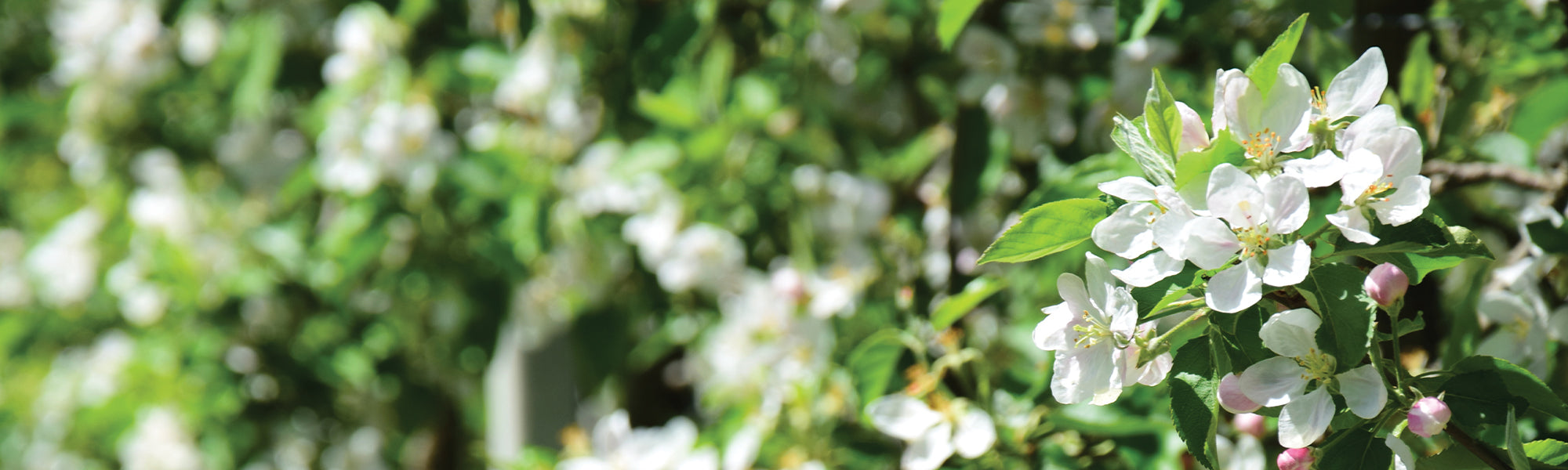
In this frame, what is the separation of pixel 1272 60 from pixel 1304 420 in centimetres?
17

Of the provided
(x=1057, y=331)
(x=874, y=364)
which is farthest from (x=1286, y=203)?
(x=874, y=364)

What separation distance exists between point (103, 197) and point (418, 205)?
0.80 metres

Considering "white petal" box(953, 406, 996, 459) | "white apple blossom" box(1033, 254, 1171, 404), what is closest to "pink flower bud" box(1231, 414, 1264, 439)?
"white petal" box(953, 406, 996, 459)

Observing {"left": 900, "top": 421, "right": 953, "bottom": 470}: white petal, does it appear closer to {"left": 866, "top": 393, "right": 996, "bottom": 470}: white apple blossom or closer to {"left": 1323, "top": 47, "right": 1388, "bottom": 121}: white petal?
{"left": 866, "top": 393, "right": 996, "bottom": 470}: white apple blossom

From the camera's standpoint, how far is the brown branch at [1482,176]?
80 cm

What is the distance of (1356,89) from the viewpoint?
1.73 ft

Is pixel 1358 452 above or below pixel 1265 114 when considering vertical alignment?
below

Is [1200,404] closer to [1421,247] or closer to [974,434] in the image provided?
[1421,247]

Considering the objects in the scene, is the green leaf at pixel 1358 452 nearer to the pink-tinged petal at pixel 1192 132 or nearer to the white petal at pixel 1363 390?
the white petal at pixel 1363 390

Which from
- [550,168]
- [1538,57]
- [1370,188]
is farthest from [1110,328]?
A: [550,168]

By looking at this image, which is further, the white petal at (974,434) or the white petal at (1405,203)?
the white petal at (974,434)

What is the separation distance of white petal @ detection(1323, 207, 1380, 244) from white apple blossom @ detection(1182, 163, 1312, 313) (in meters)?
0.01

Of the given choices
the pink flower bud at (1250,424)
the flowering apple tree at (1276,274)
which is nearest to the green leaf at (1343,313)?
the flowering apple tree at (1276,274)

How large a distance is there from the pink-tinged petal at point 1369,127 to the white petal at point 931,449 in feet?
1.26
